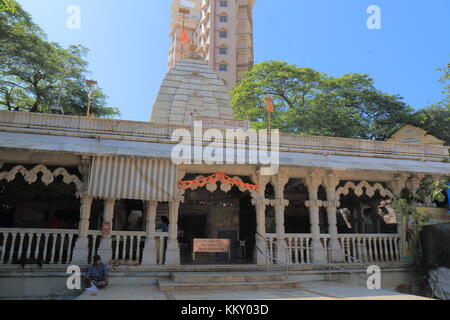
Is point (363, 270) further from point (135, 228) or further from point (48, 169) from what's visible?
point (135, 228)

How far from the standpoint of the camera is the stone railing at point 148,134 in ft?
32.0

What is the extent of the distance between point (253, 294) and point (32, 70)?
25.7m

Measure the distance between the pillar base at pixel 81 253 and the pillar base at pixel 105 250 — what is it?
1.16 ft

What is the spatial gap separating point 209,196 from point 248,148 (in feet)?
13.0

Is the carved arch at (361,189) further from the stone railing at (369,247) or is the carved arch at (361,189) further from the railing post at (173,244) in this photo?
the railing post at (173,244)

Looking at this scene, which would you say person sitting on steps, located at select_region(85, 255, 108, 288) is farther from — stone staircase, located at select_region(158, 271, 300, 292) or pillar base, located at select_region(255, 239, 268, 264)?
pillar base, located at select_region(255, 239, 268, 264)

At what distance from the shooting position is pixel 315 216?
10.7 m

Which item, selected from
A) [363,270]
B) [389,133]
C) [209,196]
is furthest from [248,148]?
[389,133]

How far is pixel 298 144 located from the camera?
38.0 ft

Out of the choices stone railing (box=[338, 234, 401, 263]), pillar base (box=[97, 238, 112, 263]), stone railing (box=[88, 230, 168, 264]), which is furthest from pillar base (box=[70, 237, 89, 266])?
stone railing (box=[338, 234, 401, 263])

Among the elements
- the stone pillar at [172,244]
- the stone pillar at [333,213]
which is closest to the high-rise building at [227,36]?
the stone pillar at [333,213]

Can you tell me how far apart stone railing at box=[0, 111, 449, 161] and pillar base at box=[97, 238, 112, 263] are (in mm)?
3147

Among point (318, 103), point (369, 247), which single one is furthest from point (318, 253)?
point (318, 103)

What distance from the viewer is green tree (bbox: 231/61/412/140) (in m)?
27.1
